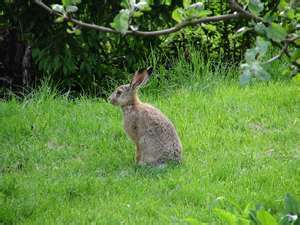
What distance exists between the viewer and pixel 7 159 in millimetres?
7102

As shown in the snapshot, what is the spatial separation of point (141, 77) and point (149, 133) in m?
0.59

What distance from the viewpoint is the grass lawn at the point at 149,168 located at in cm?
573

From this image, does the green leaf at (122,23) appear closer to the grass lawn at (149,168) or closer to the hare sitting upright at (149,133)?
the grass lawn at (149,168)

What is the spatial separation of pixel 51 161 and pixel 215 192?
1903mm

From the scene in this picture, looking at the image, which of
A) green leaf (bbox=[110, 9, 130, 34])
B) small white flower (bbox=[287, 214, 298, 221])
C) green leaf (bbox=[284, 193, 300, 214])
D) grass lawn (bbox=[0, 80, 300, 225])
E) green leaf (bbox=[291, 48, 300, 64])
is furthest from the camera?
grass lawn (bbox=[0, 80, 300, 225])

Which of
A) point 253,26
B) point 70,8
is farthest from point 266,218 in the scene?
point 70,8

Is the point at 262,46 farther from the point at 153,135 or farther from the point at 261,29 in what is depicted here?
the point at 153,135

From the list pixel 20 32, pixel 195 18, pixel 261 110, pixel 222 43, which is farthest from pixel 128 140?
pixel 195 18

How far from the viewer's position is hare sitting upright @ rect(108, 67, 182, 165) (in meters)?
6.77

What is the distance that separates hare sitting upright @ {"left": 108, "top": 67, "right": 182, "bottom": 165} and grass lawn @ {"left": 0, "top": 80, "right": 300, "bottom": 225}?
161 millimetres

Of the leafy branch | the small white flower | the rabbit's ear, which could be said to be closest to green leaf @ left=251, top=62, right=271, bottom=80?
the leafy branch

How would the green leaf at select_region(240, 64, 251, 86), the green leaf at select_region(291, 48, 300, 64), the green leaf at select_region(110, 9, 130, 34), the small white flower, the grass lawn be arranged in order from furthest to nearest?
the grass lawn < the small white flower < the green leaf at select_region(291, 48, 300, 64) < the green leaf at select_region(110, 9, 130, 34) < the green leaf at select_region(240, 64, 251, 86)

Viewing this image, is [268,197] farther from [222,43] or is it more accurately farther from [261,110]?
[222,43]

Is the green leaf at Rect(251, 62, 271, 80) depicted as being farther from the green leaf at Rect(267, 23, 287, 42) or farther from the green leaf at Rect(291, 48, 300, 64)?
the green leaf at Rect(291, 48, 300, 64)
